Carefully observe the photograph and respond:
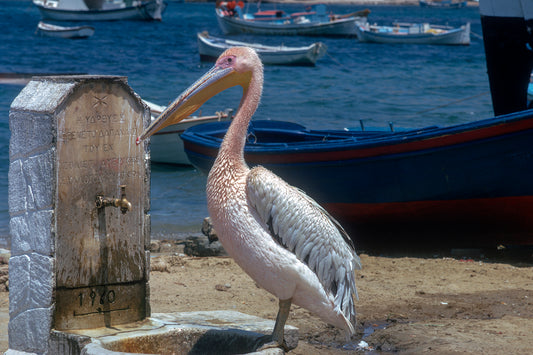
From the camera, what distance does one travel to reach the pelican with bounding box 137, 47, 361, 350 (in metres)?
3.96

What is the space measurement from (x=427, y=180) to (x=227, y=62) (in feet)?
13.3

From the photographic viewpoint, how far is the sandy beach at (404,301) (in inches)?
203

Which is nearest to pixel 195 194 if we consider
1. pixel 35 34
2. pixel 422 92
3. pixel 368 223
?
pixel 368 223

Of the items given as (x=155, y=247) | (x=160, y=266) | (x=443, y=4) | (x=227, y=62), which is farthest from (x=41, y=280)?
(x=443, y=4)

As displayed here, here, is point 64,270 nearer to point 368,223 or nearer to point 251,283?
point 251,283

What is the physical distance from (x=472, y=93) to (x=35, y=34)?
2560cm

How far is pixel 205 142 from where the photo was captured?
30.1ft

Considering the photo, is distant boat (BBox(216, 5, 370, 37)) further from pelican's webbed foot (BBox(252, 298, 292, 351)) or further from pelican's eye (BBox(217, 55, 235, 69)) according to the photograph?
pelican's webbed foot (BBox(252, 298, 292, 351))

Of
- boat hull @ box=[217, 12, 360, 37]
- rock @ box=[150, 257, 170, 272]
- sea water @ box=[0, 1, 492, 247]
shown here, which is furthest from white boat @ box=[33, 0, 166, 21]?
rock @ box=[150, 257, 170, 272]

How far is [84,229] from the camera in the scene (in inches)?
165

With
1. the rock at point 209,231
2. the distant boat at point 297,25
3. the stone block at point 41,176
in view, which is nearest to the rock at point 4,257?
the rock at point 209,231

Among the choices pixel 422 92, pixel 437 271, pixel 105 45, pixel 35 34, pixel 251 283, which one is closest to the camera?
pixel 251 283

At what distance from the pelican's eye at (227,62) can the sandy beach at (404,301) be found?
6.69ft

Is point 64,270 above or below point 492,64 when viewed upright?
below
